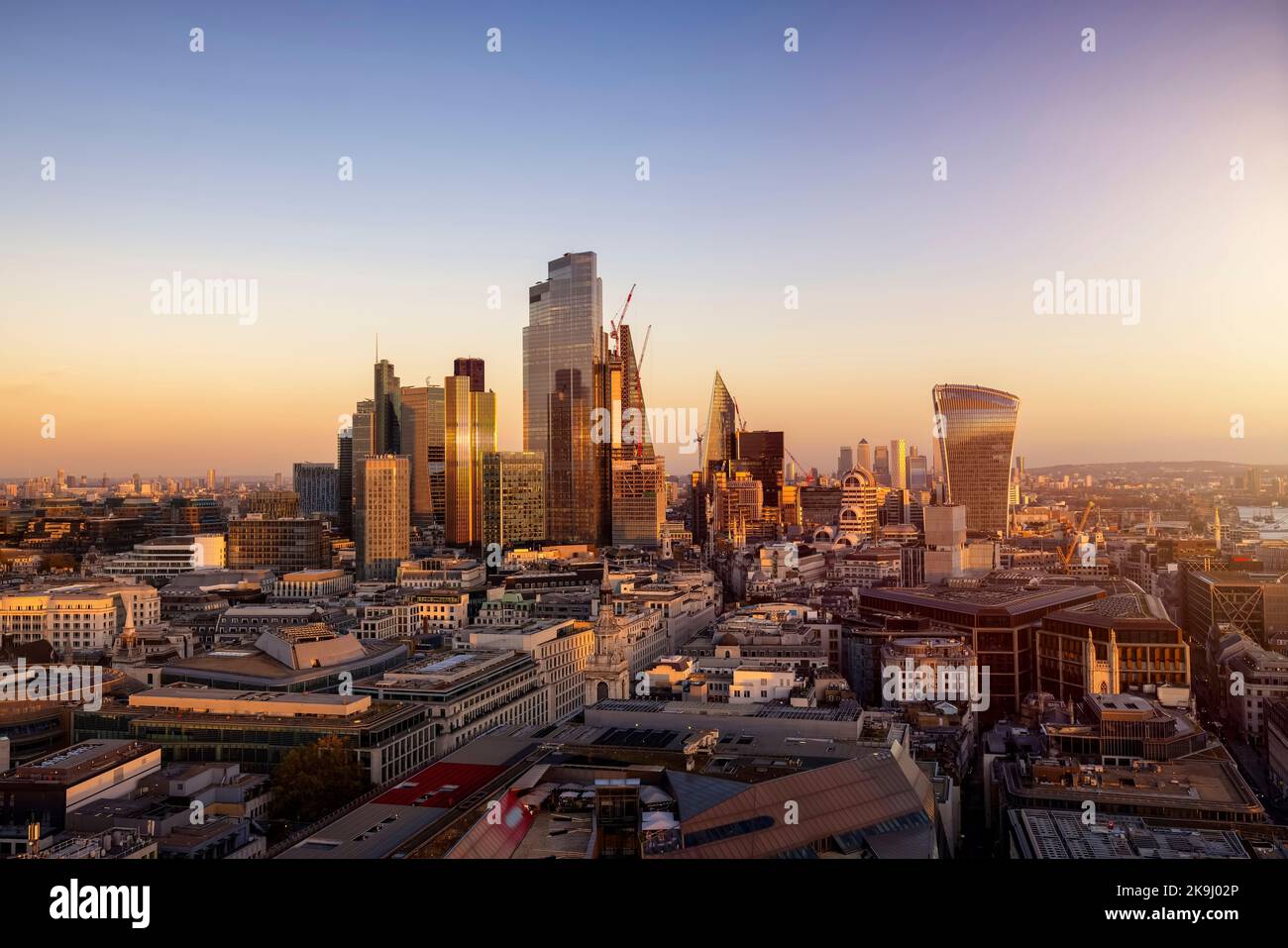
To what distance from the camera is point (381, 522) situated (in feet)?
93.8

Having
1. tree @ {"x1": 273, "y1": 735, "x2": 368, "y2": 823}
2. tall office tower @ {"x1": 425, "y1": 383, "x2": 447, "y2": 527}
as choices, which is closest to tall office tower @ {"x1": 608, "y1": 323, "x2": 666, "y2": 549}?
tall office tower @ {"x1": 425, "y1": 383, "x2": 447, "y2": 527}

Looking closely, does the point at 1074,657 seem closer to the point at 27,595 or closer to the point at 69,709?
the point at 69,709

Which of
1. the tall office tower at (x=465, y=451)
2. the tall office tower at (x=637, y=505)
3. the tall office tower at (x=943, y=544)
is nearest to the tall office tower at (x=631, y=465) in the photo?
the tall office tower at (x=637, y=505)

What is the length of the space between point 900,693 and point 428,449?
35075 millimetres

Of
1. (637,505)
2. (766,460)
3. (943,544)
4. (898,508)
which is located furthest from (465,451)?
(943,544)

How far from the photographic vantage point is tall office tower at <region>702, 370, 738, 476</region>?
2208 inches

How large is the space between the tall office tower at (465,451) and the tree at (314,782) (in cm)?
3208

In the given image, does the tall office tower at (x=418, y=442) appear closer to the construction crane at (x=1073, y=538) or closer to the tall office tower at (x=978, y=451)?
the tall office tower at (x=978, y=451)

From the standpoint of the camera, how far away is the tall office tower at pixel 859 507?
4196 centimetres

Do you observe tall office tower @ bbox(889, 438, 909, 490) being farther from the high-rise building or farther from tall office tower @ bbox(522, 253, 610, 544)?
the high-rise building
